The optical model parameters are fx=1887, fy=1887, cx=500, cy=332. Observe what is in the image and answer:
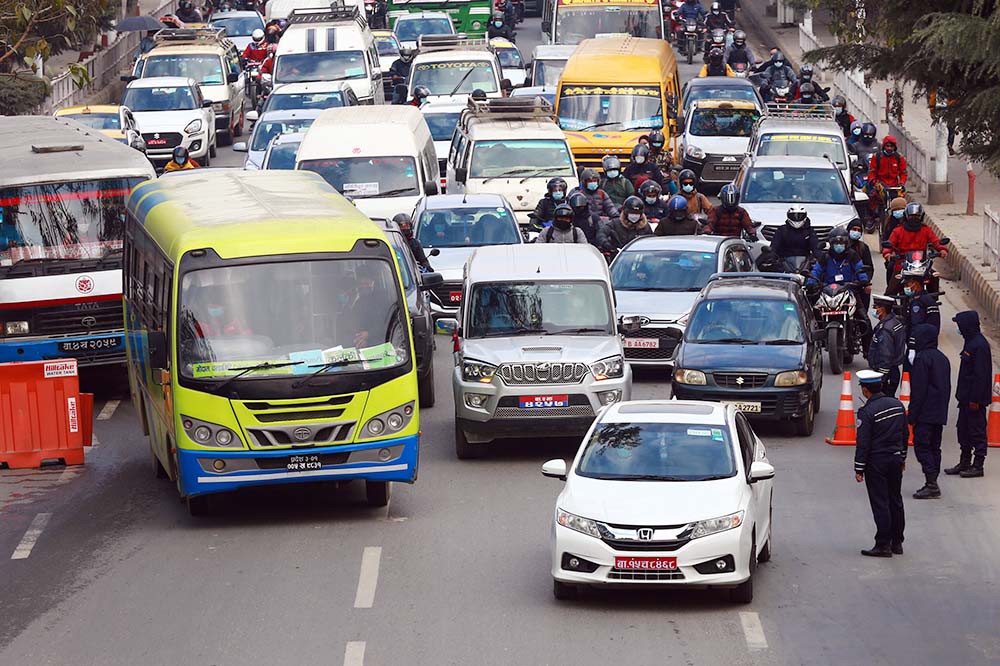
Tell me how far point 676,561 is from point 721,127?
2614 centimetres

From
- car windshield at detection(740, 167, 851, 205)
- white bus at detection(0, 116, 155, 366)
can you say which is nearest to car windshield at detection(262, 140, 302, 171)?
car windshield at detection(740, 167, 851, 205)

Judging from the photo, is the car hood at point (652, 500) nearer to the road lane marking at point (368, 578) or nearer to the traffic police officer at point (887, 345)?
the road lane marking at point (368, 578)

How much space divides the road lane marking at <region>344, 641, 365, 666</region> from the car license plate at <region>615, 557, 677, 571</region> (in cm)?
188

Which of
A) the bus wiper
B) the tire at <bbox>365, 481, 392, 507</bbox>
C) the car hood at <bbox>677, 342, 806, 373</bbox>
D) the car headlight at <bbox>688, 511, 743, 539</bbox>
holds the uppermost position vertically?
the bus wiper

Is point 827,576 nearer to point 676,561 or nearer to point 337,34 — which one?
point 676,561

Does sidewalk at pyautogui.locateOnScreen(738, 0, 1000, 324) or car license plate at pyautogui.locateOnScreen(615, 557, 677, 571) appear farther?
sidewalk at pyautogui.locateOnScreen(738, 0, 1000, 324)

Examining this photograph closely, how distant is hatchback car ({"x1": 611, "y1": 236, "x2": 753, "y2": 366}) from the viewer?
22562 millimetres

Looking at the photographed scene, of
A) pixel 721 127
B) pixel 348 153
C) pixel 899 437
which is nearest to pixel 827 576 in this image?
pixel 899 437

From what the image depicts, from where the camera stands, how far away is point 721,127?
38219mm

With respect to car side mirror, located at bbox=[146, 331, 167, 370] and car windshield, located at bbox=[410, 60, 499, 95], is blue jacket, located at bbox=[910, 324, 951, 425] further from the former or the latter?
car windshield, located at bbox=[410, 60, 499, 95]

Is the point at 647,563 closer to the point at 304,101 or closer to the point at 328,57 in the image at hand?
the point at 304,101

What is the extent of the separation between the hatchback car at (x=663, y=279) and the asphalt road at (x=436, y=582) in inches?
152

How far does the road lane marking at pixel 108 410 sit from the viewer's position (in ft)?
71.6

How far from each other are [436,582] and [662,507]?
198cm
